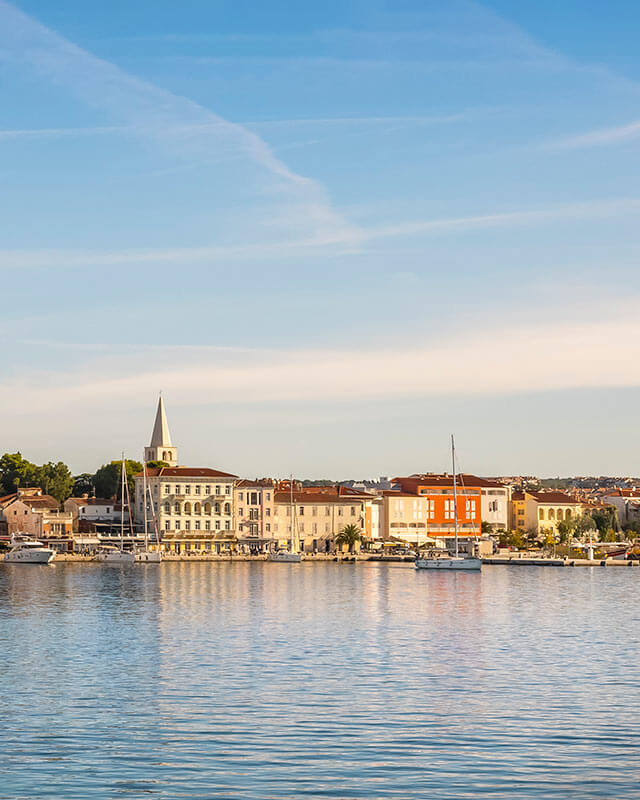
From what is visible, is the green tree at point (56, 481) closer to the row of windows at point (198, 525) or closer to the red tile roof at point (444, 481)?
the row of windows at point (198, 525)

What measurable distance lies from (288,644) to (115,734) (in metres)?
17.8

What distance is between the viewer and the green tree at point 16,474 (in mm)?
147750

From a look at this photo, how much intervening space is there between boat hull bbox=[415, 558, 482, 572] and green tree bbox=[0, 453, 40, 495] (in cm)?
5704

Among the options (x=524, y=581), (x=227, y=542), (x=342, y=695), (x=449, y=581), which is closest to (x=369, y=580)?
(x=449, y=581)

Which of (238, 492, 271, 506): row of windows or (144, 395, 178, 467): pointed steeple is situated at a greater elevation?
(144, 395, 178, 467): pointed steeple

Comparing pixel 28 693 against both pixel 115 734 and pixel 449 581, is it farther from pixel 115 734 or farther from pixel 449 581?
pixel 449 581

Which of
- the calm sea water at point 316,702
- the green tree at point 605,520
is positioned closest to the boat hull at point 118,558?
the calm sea water at point 316,702

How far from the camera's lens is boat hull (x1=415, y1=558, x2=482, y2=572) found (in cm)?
11094

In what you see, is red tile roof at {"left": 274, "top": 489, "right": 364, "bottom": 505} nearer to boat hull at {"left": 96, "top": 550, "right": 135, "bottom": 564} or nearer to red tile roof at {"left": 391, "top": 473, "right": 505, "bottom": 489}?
red tile roof at {"left": 391, "top": 473, "right": 505, "bottom": 489}

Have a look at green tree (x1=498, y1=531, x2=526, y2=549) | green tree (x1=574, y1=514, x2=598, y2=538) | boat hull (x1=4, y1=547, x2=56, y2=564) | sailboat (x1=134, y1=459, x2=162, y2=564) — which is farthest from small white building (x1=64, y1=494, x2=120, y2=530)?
green tree (x1=574, y1=514, x2=598, y2=538)

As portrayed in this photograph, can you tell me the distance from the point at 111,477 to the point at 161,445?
7777 mm

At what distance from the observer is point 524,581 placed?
9462cm

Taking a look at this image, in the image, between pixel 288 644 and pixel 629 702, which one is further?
pixel 288 644

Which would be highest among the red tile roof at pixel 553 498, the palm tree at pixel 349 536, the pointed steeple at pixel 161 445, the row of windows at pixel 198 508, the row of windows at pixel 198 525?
the pointed steeple at pixel 161 445
